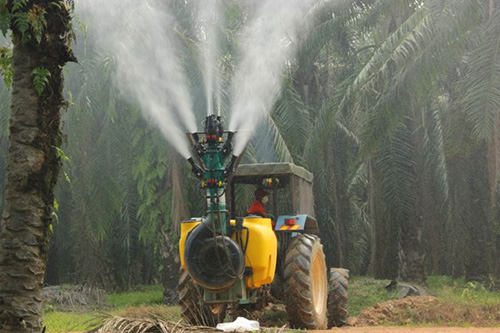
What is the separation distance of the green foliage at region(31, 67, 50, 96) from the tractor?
2.81m

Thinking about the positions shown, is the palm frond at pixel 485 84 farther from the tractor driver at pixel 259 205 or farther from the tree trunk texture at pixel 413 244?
the tractor driver at pixel 259 205

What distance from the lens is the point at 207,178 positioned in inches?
355

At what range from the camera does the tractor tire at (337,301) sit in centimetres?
1192

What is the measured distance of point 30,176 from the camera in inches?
242

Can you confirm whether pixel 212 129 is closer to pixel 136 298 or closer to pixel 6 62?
pixel 6 62

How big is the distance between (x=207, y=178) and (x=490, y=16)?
9302mm

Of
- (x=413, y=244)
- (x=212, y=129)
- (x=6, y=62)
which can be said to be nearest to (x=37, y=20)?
(x=6, y=62)

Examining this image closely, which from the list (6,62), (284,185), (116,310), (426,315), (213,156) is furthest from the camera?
(116,310)

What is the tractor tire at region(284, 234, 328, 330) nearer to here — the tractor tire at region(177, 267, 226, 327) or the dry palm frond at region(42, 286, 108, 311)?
the tractor tire at region(177, 267, 226, 327)

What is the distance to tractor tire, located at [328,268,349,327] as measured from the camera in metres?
11.9

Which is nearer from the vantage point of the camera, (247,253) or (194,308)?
(247,253)

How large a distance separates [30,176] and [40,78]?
745 millimetres

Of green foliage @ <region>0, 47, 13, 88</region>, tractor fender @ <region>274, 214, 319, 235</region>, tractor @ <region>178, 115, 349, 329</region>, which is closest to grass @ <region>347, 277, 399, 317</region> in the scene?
tractor @ <region>178, 115, 349, 329</region>

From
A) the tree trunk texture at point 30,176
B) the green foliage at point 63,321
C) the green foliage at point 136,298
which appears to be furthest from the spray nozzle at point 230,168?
the green foliage at point 136,298
